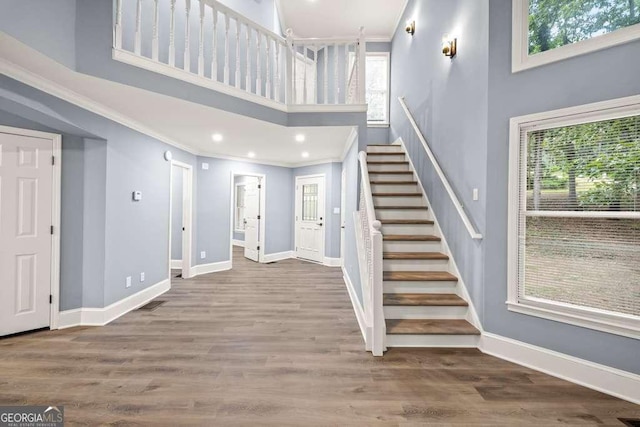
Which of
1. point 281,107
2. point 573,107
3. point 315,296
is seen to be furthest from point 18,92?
point 573,107

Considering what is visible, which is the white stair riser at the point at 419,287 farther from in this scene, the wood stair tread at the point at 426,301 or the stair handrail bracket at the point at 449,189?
the stair handrail bracket at the point at 449,189

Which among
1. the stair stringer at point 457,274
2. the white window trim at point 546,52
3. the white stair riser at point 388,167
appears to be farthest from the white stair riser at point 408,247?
the white window trim at point 546,52

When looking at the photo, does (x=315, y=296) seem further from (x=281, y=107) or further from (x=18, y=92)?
(x=18, y=92)

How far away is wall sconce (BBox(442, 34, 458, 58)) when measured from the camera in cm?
323

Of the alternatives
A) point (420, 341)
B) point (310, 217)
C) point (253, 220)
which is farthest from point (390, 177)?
point (253, 220)

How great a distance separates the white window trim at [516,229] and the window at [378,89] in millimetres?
4419

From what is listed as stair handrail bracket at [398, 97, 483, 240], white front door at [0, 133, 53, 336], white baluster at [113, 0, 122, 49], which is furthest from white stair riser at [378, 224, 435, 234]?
→ white front door at [0, 133, 53, 336]

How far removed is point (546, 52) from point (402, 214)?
220 centimetres

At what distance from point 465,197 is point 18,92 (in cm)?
426

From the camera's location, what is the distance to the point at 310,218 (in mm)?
6809

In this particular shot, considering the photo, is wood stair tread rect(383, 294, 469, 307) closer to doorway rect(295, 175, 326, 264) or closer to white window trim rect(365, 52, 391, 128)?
doorway rect(295, 175, 326, 264)

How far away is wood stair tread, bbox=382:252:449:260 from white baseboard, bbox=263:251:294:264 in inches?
152

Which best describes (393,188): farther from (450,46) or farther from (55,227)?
(55,227)

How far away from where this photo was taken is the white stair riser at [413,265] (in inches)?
128
